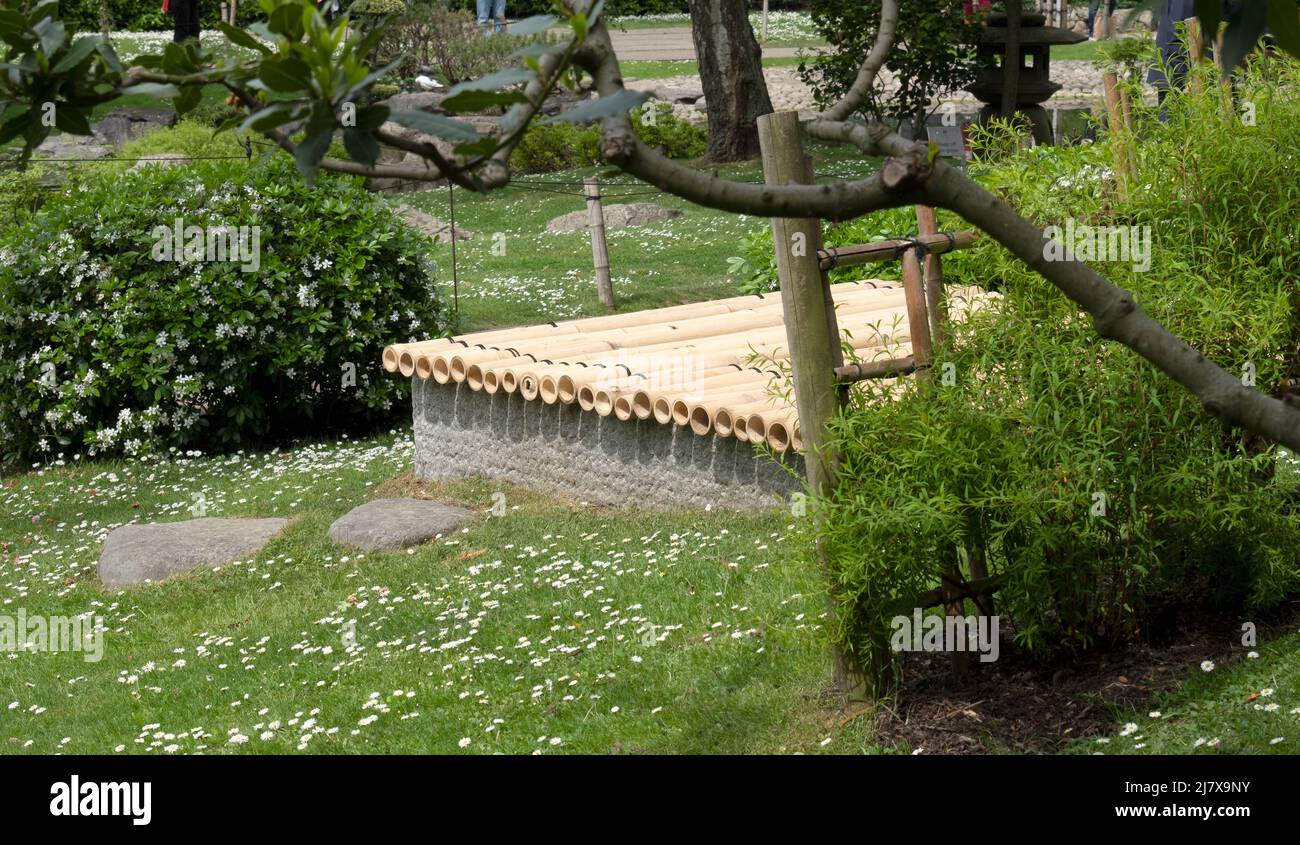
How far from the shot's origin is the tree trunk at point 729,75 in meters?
20.7

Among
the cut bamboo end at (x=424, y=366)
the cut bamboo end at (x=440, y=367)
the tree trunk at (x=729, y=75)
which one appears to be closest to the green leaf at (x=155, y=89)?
the cut bamboo end at (x=440, y=367)

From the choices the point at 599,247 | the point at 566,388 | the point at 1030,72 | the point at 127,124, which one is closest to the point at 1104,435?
the point at 566,388

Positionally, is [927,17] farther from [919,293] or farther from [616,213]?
[919,293]

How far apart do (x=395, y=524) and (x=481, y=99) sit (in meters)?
5.98

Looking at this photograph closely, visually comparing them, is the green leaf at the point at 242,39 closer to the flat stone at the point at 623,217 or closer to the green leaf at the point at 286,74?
the green leaf at the point at 286,74

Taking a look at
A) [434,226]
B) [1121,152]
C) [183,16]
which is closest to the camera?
[1121,152]

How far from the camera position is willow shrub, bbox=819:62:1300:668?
160 inches

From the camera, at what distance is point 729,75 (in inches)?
817

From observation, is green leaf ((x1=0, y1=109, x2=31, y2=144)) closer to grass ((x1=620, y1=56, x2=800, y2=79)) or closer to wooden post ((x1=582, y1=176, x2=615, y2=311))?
wooden post ((x1=582, y1=176, x2=615, y2=311))

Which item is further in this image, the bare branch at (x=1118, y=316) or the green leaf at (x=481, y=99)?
the bare branch at (x=1118, y=316)

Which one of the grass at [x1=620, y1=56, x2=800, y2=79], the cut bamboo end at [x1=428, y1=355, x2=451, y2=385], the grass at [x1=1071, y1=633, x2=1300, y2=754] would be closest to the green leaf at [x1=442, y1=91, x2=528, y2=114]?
the grass at [x1=1071, y1=633, x2=1300, y2=754]

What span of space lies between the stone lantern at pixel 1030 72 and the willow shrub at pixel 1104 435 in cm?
1507

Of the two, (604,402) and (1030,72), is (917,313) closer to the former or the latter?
(604,402)

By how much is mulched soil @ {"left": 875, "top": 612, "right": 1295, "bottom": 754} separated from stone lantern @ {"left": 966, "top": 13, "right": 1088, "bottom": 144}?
15.5 m
